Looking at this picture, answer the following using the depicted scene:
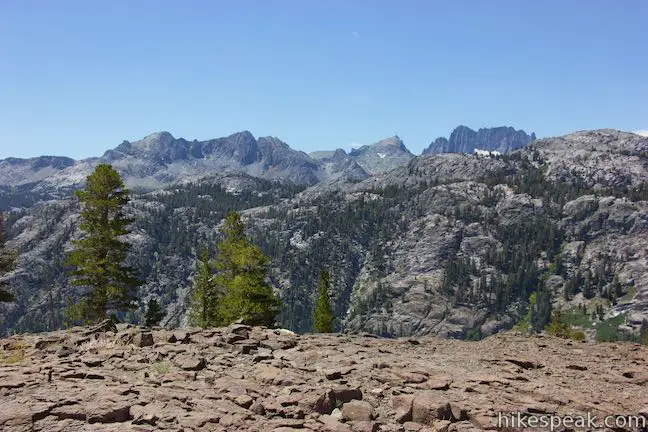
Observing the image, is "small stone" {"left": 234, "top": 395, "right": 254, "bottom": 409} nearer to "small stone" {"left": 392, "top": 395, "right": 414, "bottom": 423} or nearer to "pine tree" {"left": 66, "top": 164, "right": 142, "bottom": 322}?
"small stone" {"left": 392, "top": 395, "right": 414, "bottom": 423}

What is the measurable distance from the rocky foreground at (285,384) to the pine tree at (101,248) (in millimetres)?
16712

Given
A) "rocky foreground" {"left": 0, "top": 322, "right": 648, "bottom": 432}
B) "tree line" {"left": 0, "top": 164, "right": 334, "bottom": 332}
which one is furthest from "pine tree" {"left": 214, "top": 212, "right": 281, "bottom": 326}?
"rocky foreground" {"left": 0, "top": 322, "right": 648, "bottom": 432}

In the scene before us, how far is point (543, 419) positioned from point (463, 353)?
9.68 meters

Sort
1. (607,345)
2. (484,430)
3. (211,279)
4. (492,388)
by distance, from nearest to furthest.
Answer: (484,430) < (492,388) < (607,345) < (211,279)

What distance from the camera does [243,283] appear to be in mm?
43250

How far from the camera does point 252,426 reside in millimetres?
11156

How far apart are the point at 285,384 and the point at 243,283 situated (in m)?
29.4

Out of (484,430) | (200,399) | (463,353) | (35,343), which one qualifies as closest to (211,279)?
(35,343)

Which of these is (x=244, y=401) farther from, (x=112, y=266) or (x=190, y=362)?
(x=112, y=266)

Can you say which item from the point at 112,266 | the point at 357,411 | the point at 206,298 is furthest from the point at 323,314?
the point at 357,411

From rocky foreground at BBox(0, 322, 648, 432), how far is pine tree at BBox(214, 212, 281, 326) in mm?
21403

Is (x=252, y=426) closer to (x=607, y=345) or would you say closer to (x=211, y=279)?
(x=607, y=345)

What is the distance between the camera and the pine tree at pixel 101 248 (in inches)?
1490

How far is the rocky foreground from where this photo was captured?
11.5 meters
